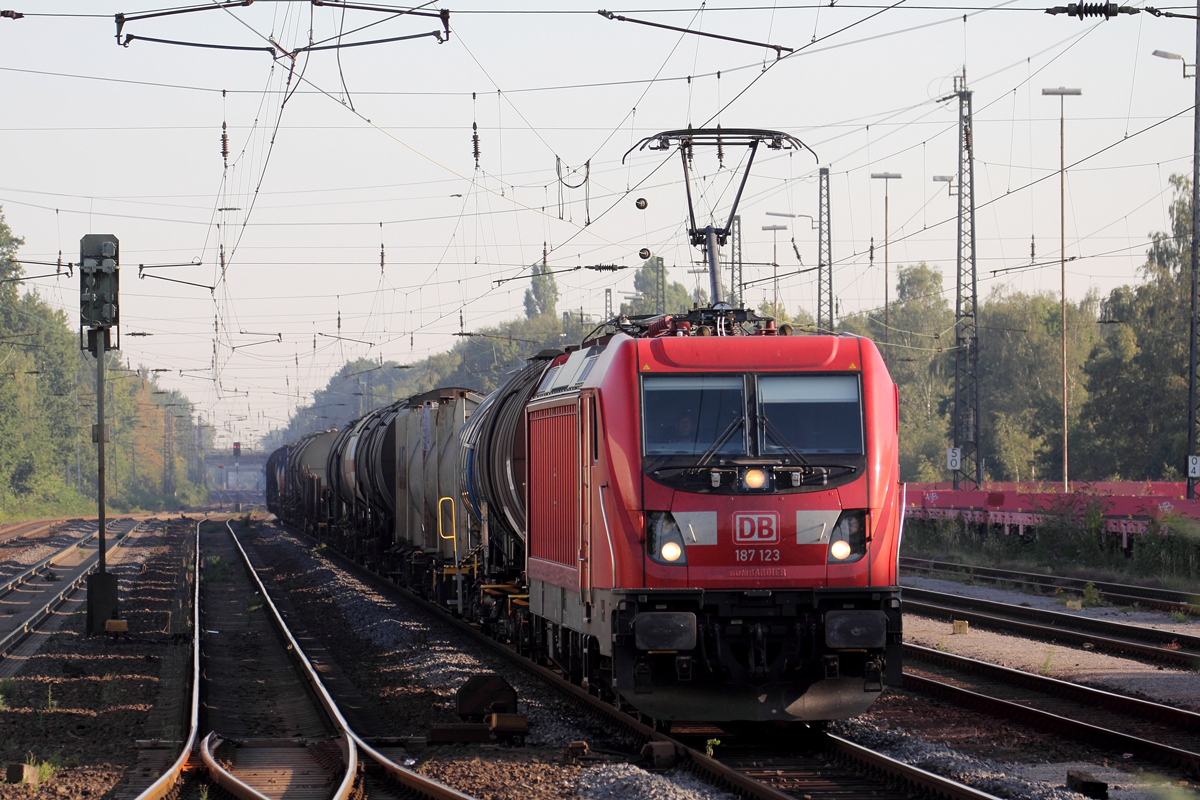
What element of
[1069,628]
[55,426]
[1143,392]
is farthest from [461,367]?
[1069,628]

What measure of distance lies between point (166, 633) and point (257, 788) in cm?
1210

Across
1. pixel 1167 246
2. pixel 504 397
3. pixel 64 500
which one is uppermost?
pixel 1167 246

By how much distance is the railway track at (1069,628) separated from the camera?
16016mm

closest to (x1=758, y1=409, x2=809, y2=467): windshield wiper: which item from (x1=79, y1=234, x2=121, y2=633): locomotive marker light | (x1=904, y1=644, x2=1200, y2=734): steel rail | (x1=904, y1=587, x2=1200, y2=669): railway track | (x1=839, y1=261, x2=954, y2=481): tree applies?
(x1=904, y1=644, x2=1200, y2=734): steel rail

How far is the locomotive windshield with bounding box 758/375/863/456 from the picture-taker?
10578 millimetres

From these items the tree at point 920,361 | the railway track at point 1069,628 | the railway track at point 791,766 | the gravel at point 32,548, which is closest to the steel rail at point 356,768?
the railway track at point 791,766

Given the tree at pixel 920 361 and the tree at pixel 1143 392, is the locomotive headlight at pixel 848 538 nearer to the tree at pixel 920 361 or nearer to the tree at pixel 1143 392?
the tree at pixel 1143 392

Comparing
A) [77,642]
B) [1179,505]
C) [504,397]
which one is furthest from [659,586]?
[1179,505]

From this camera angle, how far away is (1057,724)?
36.5 ft

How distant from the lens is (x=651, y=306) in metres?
105

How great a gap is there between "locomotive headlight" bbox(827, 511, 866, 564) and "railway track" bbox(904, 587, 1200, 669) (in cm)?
686

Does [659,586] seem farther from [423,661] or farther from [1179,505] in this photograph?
[1179,505]

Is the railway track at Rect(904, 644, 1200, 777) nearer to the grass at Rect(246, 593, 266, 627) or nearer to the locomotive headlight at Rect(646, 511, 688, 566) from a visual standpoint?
the locomotive headlight at Rect(646, 511, 688, 566)

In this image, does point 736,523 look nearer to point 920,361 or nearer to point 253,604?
point 253,604
